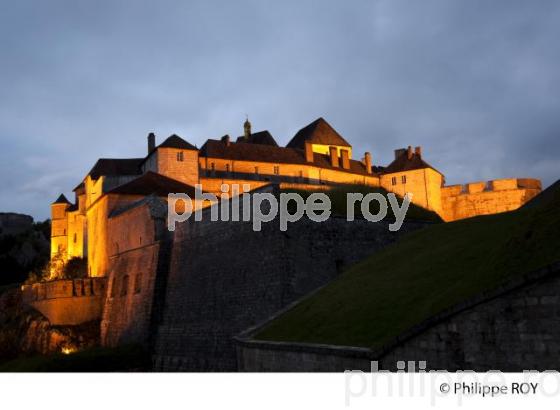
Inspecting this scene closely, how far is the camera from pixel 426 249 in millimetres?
17719

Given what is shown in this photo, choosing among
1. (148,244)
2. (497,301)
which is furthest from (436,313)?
(148,244)

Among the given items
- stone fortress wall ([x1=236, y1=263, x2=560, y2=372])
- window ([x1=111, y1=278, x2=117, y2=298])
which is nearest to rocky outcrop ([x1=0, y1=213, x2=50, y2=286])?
window ([x1=111, y1=278, x2=117, y2=298])

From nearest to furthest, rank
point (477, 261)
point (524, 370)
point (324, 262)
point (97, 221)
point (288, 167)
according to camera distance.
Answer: point (524, 370), point (477, 261), point (324, 262), point (97, 221), point (288, 167)

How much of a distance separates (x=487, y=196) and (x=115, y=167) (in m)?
33.9

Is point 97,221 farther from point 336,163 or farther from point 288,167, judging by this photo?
point 336,163

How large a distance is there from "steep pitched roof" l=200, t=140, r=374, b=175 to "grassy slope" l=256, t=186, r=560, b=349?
32.6m

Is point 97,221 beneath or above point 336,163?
beneath

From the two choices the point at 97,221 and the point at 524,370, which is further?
the point at 97,221

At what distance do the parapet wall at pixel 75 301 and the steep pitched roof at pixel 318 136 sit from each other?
98.8ft

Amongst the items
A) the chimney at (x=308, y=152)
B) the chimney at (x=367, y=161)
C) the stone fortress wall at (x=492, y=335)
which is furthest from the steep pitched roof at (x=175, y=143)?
the stone fortress wall at (x=492, y=335)

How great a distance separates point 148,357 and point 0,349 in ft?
53.6

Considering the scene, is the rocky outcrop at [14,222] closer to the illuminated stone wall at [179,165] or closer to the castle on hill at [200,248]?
the castle on hill at [200,248]

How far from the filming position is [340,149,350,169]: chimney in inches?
2310

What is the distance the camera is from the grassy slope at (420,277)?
1018cm
